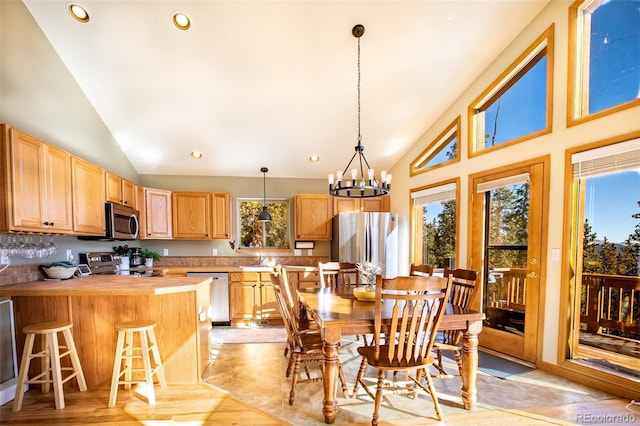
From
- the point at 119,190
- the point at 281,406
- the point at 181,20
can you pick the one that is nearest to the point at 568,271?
the point at 281,406

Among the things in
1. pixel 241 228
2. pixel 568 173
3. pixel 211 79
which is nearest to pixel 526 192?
pixel 568 173

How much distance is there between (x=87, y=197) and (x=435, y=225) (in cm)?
439

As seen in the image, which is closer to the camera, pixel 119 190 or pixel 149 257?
pixel 119 190

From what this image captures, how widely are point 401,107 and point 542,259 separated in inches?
95.3

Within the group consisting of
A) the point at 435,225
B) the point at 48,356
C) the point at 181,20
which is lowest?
the point at 48,356

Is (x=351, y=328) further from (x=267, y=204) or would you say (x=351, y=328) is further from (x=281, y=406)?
(x=267, y=204)

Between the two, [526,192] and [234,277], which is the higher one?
[526,192]

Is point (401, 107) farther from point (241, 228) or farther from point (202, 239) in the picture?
point (202, 239)

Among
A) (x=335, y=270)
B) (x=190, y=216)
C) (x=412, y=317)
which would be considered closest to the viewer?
(x=412, y=317)

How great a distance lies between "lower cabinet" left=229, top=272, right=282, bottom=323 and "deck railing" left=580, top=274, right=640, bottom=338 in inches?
152

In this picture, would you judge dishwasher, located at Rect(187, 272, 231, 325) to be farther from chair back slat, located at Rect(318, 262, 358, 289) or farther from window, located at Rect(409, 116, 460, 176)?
window, located at Rect(409, 116, 460, 176)

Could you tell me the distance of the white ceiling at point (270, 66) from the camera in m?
2.85

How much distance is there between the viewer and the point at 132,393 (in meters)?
2.52

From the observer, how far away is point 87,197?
3.17 metres
